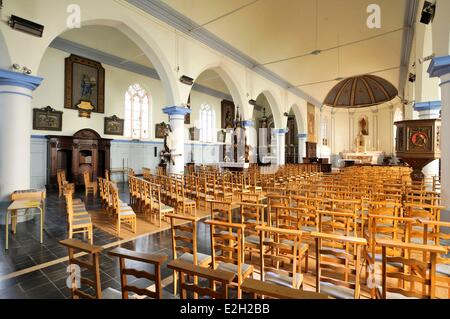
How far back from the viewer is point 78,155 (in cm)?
1096

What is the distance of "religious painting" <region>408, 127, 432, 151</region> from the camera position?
21.3 ft

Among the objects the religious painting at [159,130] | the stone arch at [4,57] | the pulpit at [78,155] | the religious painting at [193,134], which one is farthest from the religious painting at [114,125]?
the stone arch at [4,57]

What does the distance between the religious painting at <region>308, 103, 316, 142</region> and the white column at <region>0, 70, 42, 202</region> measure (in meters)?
19.5

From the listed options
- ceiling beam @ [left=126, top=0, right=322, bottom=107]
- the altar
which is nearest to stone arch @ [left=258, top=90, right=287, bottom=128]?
ceiling beam @ [left=126, top=0, right=322, bottom=107]

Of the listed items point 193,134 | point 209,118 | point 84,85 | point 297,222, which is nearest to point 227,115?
point 209,118

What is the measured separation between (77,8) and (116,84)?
657cm

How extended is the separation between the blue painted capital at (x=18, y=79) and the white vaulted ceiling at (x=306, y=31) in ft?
17.1

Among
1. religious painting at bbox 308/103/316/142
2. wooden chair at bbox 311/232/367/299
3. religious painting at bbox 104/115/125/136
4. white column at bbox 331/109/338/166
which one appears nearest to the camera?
wooden chair at bbox 311/232/367/299

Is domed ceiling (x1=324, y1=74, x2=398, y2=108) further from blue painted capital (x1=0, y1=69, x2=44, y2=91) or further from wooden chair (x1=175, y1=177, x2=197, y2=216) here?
blue painted capital (x1=0, y1=69, x2=44, y2=91)

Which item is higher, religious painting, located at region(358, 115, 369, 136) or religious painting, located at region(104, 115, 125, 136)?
religious painting, located at region(358, 115, 369, 136)

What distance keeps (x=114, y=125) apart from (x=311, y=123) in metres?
15.9

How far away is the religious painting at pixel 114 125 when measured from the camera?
12.5 m
